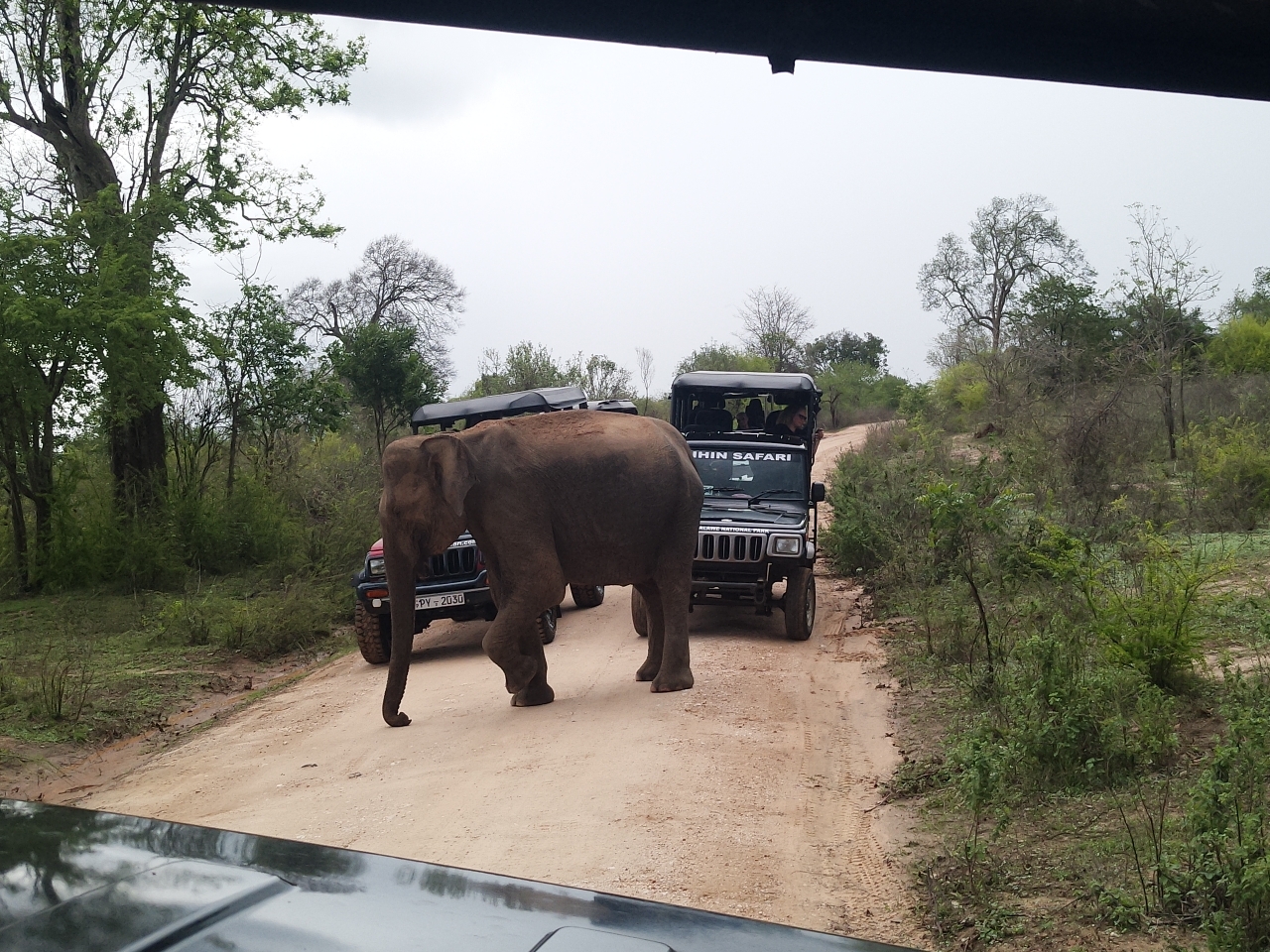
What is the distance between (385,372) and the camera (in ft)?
86.3

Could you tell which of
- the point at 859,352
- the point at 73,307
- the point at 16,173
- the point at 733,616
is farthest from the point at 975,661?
the point at 859,352

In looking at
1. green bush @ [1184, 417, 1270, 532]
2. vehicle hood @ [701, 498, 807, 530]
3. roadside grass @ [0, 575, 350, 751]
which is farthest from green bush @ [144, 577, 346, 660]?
green bush @ [1184, 417, 1270, 532]

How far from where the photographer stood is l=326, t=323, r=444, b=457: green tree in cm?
2606

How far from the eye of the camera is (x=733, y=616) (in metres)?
13.5

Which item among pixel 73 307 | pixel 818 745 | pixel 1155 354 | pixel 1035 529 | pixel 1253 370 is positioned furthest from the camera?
pixel 1253 370

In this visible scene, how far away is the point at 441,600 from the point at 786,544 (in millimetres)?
3662

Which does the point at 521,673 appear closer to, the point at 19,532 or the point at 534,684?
the point at 534,684

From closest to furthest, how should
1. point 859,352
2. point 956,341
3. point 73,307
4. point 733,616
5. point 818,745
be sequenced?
1. point 818,745
2. point 733,616
3. point 73,307
4. point 956,341
5. point 859,352

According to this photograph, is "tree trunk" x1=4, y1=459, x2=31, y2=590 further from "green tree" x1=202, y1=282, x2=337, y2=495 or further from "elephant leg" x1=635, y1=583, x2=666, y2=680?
"elephant leg" x1=635, y1=583, x2=666, y2=680

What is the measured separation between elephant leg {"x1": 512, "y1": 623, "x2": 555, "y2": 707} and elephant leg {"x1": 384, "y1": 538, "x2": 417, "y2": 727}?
2.95ft

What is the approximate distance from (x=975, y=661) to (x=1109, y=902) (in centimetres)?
471

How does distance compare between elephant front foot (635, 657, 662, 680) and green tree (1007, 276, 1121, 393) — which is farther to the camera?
green tree (1007, 276, 1121, 393)

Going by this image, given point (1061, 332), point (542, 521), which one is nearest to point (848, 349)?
point (1061, 332)

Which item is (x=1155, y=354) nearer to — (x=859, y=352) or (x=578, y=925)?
(x=578, y=925)
